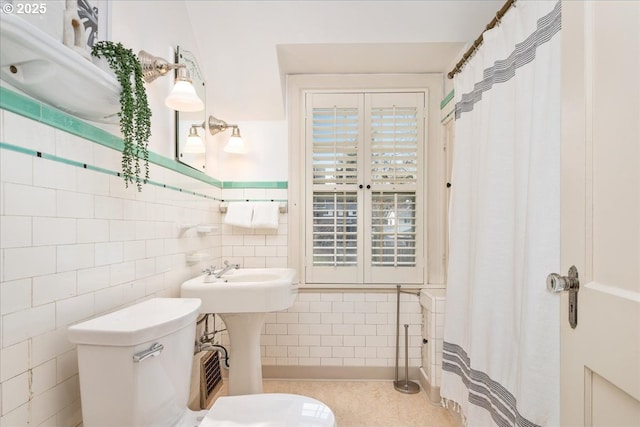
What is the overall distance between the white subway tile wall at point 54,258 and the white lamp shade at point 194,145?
56 cm

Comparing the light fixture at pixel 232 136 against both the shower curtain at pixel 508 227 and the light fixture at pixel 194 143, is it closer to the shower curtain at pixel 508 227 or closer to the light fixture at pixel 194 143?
the light fixture at pixel 194 143

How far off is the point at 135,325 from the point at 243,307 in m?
0.79

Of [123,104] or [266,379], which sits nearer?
[123,104]

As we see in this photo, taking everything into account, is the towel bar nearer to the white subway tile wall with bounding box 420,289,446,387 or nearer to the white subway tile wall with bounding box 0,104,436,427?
the white subway tile wall with bounding box 0,104,436,427

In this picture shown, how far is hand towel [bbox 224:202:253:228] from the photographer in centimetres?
248

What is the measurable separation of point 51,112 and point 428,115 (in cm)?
226

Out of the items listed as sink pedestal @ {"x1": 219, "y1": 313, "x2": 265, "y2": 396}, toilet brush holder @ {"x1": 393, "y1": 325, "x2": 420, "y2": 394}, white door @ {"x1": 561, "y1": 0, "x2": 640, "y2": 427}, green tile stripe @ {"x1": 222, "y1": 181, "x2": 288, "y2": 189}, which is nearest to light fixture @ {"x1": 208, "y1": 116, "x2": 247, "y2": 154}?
green tile stripe @ {"x1": 222, "y1": 181, "x2": 288, "y2": 189}

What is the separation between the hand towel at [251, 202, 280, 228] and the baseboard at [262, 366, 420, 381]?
1.08m

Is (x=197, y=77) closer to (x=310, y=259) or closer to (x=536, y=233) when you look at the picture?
(x=310, y=259)

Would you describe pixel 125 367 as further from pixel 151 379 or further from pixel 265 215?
pixel 265 215

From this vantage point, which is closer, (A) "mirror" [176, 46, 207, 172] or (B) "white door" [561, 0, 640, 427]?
(B) "white door" [561, 0, 640, 427]

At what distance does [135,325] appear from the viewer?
3.34 ft

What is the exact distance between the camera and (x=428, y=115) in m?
2.56

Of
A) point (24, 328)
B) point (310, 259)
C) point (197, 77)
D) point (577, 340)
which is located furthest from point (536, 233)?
point (197, 77)
